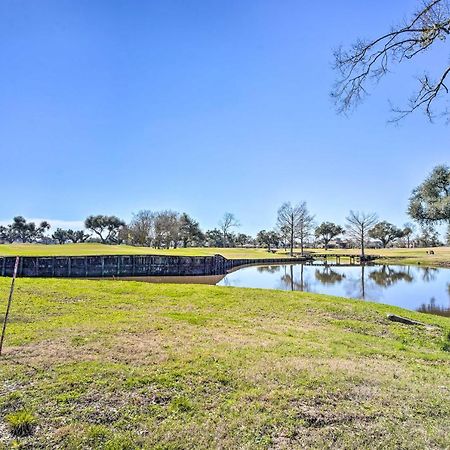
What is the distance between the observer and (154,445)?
303cm

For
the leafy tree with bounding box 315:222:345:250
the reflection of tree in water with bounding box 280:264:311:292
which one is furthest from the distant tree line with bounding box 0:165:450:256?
the reflection of tree in water with bounding box 280:264:311:292

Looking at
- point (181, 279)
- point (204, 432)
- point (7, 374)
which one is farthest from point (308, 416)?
point (181, 279)

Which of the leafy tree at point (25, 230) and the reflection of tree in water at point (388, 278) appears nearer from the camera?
the reflection of tree in water at point (388, 278)

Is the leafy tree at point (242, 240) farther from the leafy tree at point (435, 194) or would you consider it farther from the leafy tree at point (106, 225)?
the leafy tree at point (435, 194)

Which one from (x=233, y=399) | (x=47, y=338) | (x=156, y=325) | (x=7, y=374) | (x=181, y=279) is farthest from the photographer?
(x=181, y=279)

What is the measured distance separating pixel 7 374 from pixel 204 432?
104 inches

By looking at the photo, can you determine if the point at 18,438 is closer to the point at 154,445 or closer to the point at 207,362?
the point at 154,445

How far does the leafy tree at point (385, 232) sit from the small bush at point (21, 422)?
275 ft

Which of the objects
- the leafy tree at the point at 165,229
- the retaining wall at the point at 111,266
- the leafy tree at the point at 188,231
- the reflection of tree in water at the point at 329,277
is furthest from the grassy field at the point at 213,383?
the leafy tree at the point at 188,231

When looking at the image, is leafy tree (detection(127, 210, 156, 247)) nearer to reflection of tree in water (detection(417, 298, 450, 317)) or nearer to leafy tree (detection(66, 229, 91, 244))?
leafy tree (detection(66, 229, 91, 244))

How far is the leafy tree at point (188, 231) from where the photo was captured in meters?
75.6

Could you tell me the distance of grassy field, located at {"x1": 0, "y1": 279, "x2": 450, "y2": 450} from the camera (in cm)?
321

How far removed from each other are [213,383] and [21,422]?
6.57 ft

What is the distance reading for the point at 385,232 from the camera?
8144 centimetres
